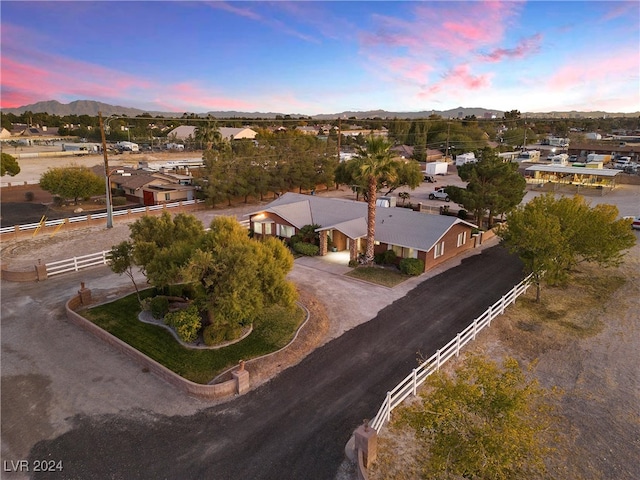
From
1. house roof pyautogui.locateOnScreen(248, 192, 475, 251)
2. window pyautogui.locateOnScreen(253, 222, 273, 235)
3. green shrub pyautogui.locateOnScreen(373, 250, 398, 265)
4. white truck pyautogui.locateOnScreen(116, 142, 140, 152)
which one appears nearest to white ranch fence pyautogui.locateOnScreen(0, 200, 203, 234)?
window pyautogui.locateOnScreen(253, 222, 273, 235)

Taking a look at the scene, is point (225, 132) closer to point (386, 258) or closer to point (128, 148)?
point (128, 148)

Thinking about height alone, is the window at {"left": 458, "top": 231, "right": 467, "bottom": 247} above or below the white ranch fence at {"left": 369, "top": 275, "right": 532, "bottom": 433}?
above

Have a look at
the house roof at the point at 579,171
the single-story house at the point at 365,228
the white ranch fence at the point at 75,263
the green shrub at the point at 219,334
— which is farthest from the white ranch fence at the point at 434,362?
the house roof at the point at 579,171

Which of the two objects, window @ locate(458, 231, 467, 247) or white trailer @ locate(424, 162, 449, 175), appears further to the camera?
white trailer @ locate(424, 162, 449, 175)

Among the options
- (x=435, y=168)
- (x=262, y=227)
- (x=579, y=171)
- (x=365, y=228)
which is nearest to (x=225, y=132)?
(x=435, y=168)

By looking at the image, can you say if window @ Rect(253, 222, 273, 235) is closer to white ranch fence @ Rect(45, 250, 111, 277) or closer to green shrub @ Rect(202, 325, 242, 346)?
white ranch fence @ Rect(45, 250, 111, 277)
